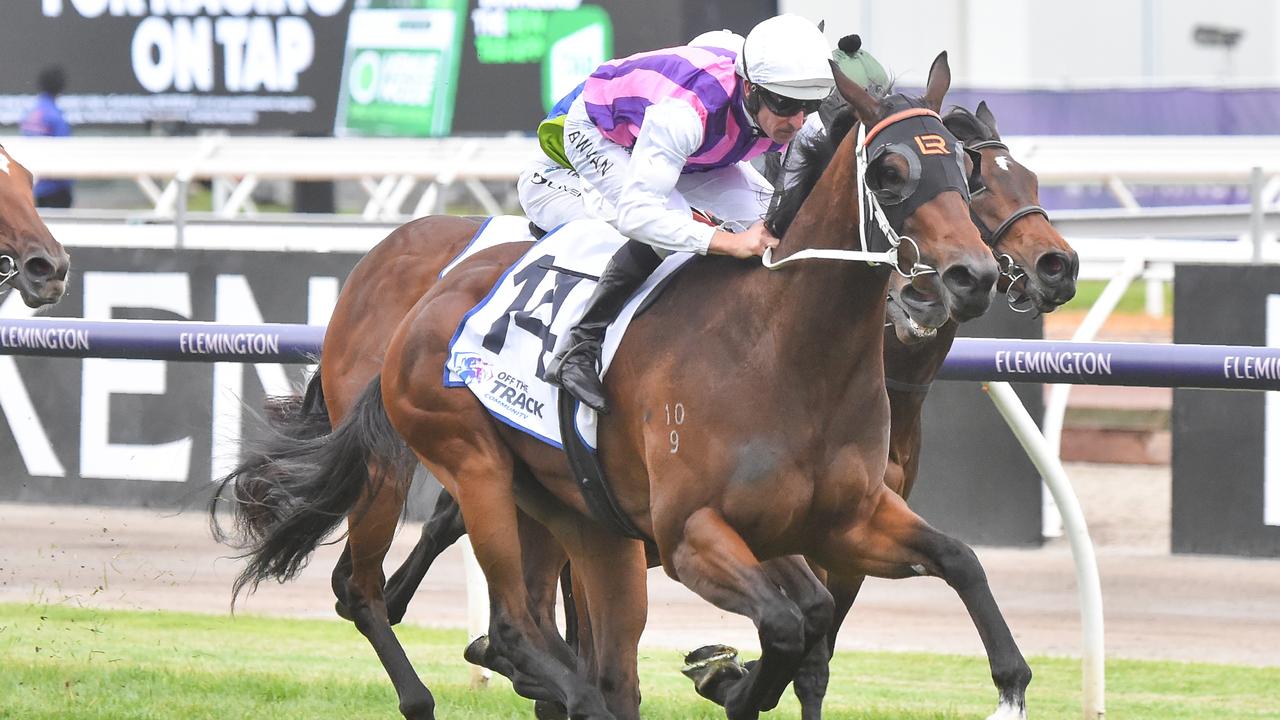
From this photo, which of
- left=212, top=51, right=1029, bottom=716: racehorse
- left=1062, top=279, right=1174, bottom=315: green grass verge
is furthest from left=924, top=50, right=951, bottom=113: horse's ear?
left=1062, top=279, right=1174, bottom=315: green grass verge

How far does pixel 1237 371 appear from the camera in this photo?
16.3 feet

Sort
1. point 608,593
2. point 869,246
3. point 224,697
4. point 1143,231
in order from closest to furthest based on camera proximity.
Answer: point 869,246
point 608,593
point 224,697
point 1143,231

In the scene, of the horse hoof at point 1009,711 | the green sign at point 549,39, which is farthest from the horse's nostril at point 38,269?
the green sign at point 549,39

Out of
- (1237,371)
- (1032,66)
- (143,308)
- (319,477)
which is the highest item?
(1237,371)

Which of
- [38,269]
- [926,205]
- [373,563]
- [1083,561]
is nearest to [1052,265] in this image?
[1083,561]

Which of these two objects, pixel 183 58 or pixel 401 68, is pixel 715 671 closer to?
pixel 401 68

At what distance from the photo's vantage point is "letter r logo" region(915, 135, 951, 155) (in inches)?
143

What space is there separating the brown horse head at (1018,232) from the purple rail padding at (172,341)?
2278mm

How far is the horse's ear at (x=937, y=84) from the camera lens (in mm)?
3809

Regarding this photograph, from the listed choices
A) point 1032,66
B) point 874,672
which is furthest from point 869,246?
point 1032,66

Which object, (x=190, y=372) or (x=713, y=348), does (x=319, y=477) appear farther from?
(x=190, y=372)

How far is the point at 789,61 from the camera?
13.3 ft

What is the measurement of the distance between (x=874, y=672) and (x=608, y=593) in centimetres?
181

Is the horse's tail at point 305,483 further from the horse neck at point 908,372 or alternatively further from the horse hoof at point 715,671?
the horse neck at point 908,372
